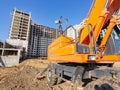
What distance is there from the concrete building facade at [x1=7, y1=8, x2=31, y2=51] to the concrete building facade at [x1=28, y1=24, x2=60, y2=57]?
1.08 metres

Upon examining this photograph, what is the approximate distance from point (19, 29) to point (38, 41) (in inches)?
187

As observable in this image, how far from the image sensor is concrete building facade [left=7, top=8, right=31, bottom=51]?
24406 millimetres

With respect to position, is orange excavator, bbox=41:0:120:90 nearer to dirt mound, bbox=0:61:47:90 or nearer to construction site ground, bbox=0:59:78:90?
construction site ground, bbox=0:59:78:90

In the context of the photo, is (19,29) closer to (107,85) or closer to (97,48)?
(97,48)

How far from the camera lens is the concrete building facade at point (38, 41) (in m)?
24.7

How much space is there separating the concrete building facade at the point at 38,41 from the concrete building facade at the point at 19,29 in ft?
3.53

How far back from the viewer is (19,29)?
85.6 feet

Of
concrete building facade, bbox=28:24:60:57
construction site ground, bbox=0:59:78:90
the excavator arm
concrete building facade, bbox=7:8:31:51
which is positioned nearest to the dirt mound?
construction site ground, bbox=0:59:78:90

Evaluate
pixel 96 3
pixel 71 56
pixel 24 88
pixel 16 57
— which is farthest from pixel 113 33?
pixel 16 57

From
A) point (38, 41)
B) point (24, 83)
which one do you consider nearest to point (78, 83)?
point (24, 83)

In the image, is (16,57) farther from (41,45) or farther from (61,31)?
(61,31)

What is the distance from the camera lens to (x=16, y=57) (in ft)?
62.5

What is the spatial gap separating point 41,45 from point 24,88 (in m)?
19.1

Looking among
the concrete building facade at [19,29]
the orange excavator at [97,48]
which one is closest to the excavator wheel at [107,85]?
the orange excavator at [97,48]
